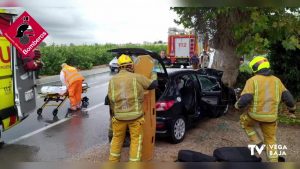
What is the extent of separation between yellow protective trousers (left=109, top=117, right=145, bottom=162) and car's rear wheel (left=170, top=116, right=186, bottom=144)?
5.02 feet

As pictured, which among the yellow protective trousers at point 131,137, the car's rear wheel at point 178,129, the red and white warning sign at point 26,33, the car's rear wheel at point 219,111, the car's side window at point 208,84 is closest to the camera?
the red and white warning sign at point 26,33

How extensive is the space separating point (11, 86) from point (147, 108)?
8.18 feet

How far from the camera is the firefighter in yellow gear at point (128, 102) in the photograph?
5098 millimetres

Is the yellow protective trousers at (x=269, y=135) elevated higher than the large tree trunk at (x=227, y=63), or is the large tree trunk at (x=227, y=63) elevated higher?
the large tree trunk at (x=227, y=63)

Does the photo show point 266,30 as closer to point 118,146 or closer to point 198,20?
point 198,20

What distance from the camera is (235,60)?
10.4m

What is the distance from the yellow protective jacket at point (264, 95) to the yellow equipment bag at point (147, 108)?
1250 millimetres

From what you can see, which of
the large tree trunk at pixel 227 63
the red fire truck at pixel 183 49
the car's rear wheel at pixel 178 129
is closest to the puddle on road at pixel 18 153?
the car's rear wheel at pixel 178 129

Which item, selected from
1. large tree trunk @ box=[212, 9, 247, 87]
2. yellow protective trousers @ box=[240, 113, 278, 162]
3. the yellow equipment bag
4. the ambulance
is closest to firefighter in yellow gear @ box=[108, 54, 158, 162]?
the yellow equipment bag

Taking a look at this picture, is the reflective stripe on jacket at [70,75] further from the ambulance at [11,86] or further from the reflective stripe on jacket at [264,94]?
the reflective stripe on jacket at [264,94]

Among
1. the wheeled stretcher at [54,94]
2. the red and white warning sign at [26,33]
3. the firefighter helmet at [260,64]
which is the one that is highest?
the red and white warning sign at [26,33]

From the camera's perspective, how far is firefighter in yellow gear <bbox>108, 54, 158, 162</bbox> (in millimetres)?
5098

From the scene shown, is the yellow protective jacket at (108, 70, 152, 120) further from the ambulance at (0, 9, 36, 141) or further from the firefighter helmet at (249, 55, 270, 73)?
the ambulance at (0, 9, 36, 141)

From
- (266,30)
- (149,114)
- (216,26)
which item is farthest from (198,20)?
(149,114)
